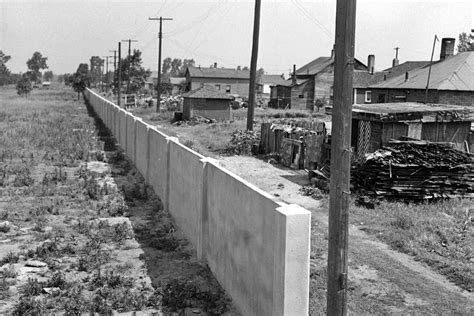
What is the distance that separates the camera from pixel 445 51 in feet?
130

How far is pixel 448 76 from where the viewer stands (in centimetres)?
3322

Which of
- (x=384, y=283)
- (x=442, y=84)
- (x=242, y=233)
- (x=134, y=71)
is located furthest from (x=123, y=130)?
(x=134, y=71)

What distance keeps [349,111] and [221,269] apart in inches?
143

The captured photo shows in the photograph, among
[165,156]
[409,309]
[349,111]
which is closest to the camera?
[349,111]

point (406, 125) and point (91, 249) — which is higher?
point (406, 125)

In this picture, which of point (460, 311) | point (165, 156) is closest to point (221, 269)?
point (460, 311)

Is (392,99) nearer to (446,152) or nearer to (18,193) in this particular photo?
(446,152)

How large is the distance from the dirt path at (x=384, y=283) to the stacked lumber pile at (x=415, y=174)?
300cm

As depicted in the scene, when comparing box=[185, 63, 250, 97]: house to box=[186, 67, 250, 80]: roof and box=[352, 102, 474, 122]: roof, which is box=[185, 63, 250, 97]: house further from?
box=[352, 102, 474, 122]: roof

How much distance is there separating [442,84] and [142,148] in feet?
70.8

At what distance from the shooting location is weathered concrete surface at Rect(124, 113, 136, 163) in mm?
20469

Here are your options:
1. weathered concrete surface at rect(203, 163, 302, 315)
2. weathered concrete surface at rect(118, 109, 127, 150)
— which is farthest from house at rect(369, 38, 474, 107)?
weathered concrete surface at rect(203, 163, 302, 315)

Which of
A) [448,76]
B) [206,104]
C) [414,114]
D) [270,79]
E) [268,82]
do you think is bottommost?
[414,114]

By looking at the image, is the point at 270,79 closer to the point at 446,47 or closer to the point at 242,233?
the point at 446,47
